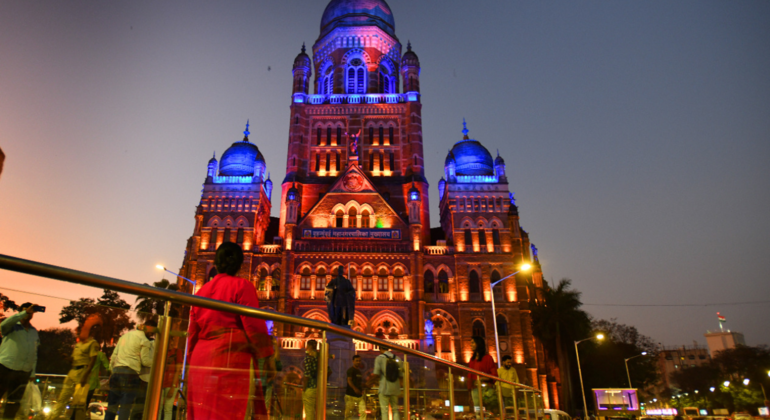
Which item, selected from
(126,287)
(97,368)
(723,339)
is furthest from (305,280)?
(723,339)

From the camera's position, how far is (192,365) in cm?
434

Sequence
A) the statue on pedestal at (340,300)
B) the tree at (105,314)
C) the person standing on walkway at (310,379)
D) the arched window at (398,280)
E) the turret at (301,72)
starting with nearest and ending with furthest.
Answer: the tree at (105,314) < the person standing on walkway at (310,379) < the statue on pedestal at (340,300) < the arched window at (398,280) < the turret at (301,72)

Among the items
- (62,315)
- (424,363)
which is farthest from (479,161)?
(62,315)

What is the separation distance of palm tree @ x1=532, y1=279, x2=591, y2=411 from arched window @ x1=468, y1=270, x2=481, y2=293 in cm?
660

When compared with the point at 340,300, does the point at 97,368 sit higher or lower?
lower

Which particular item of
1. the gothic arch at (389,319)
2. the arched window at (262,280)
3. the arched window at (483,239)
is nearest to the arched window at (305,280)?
the arched window at (262,280)

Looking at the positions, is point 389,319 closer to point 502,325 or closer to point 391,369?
point 502,325

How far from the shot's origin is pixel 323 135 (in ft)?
151

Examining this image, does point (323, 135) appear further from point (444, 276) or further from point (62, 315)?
point (62, 315)

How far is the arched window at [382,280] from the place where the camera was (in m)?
38.1

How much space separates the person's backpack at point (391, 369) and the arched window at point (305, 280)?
31.9 m

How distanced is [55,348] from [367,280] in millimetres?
34499

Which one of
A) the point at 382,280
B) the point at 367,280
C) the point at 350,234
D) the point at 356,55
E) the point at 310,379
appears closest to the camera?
the point at 310,379

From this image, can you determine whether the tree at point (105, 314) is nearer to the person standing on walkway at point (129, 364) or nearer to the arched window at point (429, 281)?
the person standing on walkway at point (129, 364)
